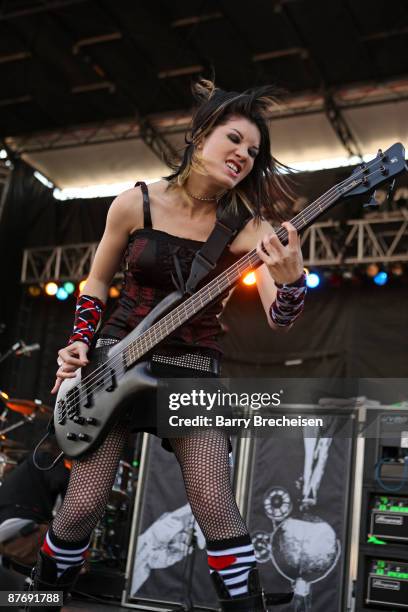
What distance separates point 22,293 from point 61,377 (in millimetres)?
9995

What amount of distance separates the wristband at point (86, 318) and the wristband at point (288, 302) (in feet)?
1.95

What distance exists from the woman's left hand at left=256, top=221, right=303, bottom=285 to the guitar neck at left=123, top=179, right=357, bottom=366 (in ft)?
0.40

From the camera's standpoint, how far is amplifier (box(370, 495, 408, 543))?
438cm

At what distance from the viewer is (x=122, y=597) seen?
5.44 m

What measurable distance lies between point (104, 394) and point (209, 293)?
1.40 feet

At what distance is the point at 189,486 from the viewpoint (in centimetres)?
217

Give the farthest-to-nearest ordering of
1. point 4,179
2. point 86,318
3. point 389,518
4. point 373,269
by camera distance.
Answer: point 4,179 < point 373,269 < point 389,518 < point 86,318

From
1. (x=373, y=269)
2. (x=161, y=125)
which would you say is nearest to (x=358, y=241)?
(x=373, y=269)

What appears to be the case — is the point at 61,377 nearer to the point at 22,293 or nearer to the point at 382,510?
the point at 382,510

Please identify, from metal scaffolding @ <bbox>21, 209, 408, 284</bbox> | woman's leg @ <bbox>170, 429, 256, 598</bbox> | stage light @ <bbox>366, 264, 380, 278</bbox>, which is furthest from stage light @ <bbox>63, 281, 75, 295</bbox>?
woman's leg @ <bbox>170, 429, 256, 598</bbox>

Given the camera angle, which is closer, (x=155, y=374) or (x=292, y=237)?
(x=292, y=237)

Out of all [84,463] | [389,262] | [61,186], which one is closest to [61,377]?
[84,463]

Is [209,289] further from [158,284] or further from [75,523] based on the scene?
[75,523]

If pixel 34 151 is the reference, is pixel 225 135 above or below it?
below
